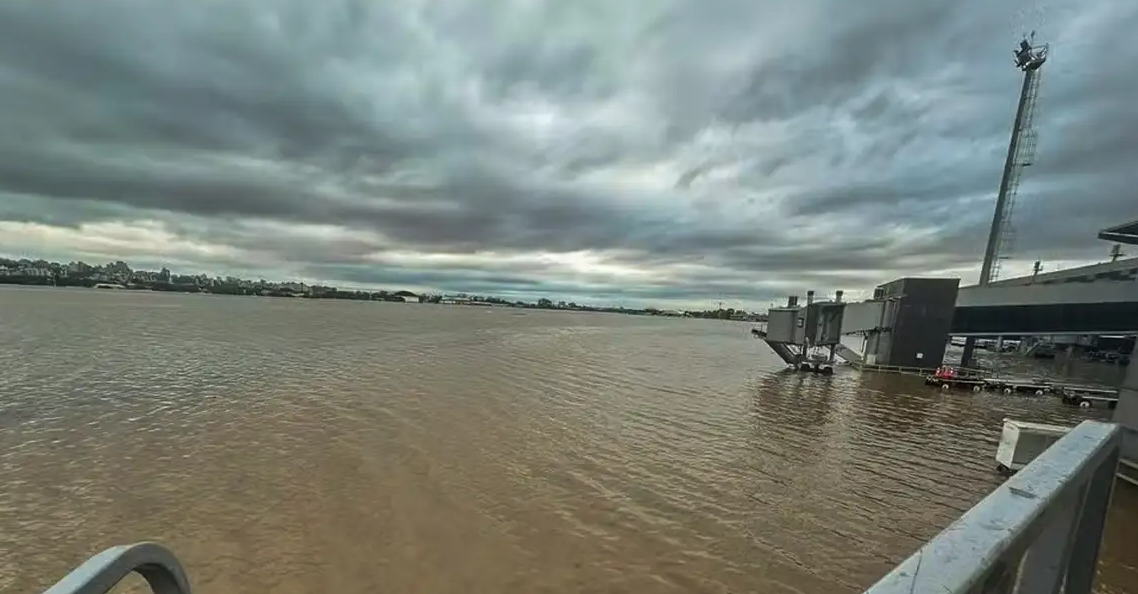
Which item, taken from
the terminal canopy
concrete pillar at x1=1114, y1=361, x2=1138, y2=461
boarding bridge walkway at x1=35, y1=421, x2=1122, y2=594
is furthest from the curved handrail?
the terminal canopy

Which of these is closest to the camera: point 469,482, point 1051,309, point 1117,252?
point 469,482

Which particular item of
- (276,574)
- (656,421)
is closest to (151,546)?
(276,574)

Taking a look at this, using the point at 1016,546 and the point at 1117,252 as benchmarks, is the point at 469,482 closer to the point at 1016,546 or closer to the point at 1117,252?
the point at 1016,546

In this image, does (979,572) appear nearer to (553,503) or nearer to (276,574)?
(276,574)

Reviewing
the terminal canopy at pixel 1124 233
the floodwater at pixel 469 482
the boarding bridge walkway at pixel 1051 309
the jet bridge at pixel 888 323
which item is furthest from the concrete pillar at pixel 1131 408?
the terminal canopy at pixel 1124 233

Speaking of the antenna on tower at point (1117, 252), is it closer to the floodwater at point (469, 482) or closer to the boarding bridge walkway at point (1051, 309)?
the boarding bridge walkway at point (1051, 309)

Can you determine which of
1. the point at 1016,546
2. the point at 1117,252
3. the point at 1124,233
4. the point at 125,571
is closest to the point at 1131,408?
the point at 1016,546
